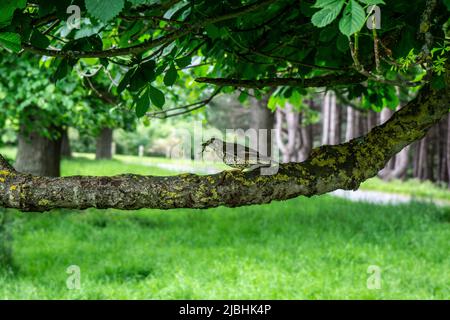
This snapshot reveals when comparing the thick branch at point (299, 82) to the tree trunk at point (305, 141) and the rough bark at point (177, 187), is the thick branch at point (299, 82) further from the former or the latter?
the tree trunk at point (305, 141)

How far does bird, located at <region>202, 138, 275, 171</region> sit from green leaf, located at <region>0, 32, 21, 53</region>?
0.68 metres

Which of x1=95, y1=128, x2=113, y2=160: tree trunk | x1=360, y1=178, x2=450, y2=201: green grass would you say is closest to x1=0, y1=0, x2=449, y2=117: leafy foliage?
x1=360, y1=178, x2=450, y2=201: green grass

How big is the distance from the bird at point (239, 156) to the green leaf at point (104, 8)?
64cm

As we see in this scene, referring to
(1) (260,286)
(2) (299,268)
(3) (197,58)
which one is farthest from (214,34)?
(2) (299,268)

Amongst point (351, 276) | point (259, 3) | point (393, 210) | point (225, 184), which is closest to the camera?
point (225, 184)

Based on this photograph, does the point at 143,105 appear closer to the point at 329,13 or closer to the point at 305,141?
the point at 329,13

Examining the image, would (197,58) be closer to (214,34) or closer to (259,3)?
(214,34)

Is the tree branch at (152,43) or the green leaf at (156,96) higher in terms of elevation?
the tree branch at (152,43)

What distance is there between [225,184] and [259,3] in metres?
0.64

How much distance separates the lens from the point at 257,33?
277 cm

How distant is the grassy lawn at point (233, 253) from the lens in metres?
6.57

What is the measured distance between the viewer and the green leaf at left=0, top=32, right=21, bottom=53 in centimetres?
149

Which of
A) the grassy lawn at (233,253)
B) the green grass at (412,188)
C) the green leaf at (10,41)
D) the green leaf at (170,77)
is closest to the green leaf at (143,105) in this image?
the green leaf at (170,77)

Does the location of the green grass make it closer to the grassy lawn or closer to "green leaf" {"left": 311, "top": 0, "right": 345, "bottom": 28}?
the grassy lawn
